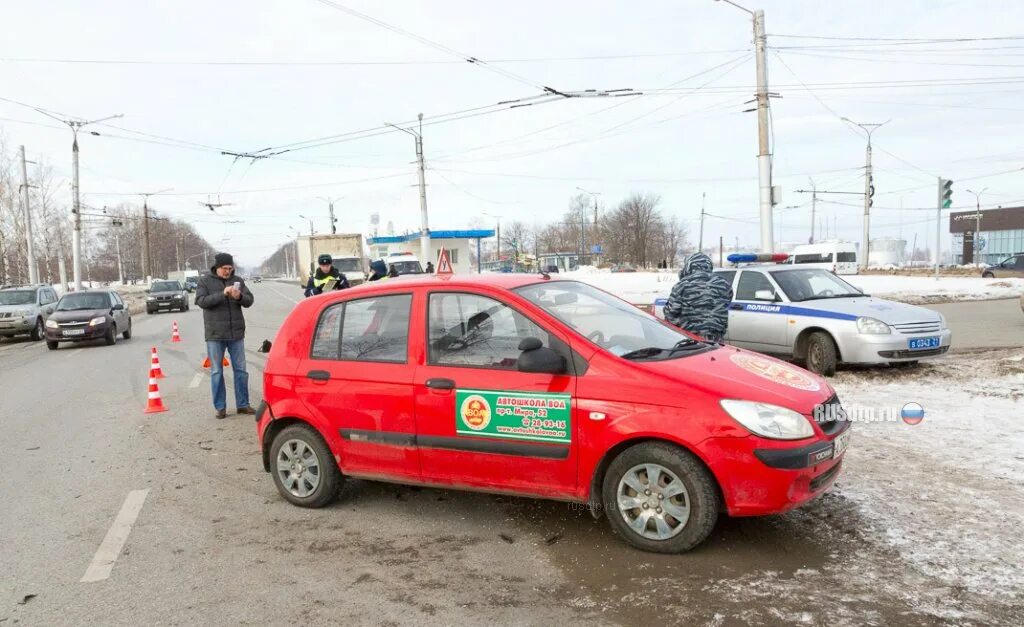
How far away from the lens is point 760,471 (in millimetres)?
3641

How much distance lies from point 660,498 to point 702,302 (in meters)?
3.42

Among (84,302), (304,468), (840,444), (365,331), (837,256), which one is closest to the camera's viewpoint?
(840,444)

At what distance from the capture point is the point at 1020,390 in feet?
24.4

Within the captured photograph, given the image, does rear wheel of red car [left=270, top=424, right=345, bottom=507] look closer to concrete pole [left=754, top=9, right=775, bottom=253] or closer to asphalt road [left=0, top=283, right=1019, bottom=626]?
asphalt road [left=0, top=283, right=1019, bottom=626]

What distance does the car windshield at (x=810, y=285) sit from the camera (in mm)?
9586

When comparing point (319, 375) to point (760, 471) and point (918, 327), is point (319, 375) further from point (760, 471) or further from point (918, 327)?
point (918, 327)

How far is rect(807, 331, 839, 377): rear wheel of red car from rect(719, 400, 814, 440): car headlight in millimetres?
5653

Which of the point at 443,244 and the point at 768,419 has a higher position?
the point at 443,244

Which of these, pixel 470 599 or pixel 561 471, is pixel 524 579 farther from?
pixel 561 471

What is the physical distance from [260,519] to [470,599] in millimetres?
2002

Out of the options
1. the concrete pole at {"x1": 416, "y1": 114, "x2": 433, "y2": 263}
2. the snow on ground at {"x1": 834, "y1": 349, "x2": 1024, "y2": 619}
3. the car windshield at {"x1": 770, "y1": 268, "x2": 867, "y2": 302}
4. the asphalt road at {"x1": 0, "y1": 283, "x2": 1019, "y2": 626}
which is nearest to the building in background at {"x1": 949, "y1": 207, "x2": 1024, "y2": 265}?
Answer: the concrete pole at {"x1": 416, "y1": 114, "x2": 433, "y2": 263}

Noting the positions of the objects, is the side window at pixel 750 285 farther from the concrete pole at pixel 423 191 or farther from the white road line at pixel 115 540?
the concrete pole at pixel 423 191

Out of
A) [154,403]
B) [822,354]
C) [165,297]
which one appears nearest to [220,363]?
[154,403]

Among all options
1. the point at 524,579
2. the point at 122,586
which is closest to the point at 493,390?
the point at 524,579
